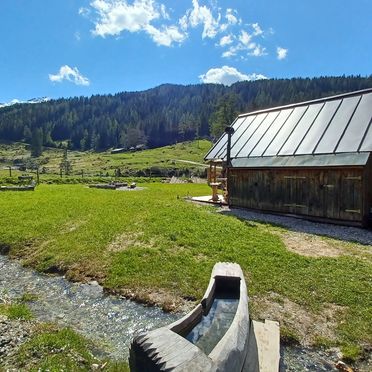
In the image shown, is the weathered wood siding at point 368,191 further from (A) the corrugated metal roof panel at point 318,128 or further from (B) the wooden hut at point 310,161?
(A) the corrugated metal roof panel at point 318,128

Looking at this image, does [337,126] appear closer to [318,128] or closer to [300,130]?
[318,128]

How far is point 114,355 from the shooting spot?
680 centimetres

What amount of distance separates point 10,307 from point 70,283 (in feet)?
8.02

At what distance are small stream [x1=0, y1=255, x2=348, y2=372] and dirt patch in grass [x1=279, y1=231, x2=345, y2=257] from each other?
6.16 m

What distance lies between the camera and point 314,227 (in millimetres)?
17719

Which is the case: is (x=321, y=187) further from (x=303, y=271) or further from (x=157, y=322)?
(x=157, y=322)

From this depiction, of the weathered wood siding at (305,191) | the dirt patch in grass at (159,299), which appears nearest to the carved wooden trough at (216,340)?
the dirt patch in grass at (159,299)

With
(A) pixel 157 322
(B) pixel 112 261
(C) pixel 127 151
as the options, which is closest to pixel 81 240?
(B) pixel 112 261

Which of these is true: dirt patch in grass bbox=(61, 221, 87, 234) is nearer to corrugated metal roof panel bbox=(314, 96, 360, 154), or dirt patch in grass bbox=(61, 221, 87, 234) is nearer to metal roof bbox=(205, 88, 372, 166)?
metal roof bbox=(205, 88, 372, 166)

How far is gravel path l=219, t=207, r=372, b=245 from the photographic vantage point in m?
15.4

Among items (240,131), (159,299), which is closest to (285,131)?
(240,131)

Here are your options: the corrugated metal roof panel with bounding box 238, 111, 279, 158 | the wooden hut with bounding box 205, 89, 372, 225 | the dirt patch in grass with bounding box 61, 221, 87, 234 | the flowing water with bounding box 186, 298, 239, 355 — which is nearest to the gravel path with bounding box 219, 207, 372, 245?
the wooden hut with bounding box 205, 89, 372, 225

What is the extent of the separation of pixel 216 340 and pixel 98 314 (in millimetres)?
4628

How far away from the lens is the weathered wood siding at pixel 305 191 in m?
17.6
